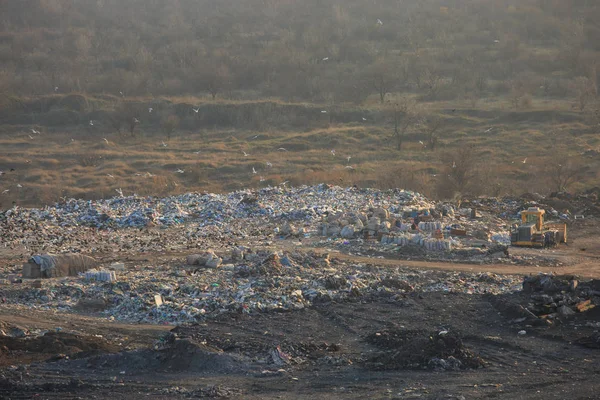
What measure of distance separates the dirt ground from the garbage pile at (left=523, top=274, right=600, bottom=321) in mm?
187

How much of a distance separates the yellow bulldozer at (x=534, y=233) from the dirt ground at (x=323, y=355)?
5480 millimetres

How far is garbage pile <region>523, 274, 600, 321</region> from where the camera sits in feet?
36.9

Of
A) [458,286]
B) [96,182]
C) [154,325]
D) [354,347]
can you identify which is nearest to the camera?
[354,347]

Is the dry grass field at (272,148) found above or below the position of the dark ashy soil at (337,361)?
above

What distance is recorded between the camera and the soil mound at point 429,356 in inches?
344

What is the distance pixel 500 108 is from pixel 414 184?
46.9 feet

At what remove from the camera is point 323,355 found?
9281 millimetres

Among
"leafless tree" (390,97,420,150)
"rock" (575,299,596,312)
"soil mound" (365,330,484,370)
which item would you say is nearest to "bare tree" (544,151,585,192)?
"leafless tree" (390,97,420,150)

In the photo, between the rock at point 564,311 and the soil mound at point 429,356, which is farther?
the rock at point 564,311

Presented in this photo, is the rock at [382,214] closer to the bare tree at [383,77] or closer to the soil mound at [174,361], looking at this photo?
the soil mound at [174,361]

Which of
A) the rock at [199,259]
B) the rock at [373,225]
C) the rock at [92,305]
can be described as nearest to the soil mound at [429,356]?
the rock at [92,305]

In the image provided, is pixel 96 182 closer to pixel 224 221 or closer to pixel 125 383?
pixel 224 221

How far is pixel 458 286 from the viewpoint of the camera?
13.3 meters

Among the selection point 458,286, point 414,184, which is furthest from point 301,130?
point 458,286
